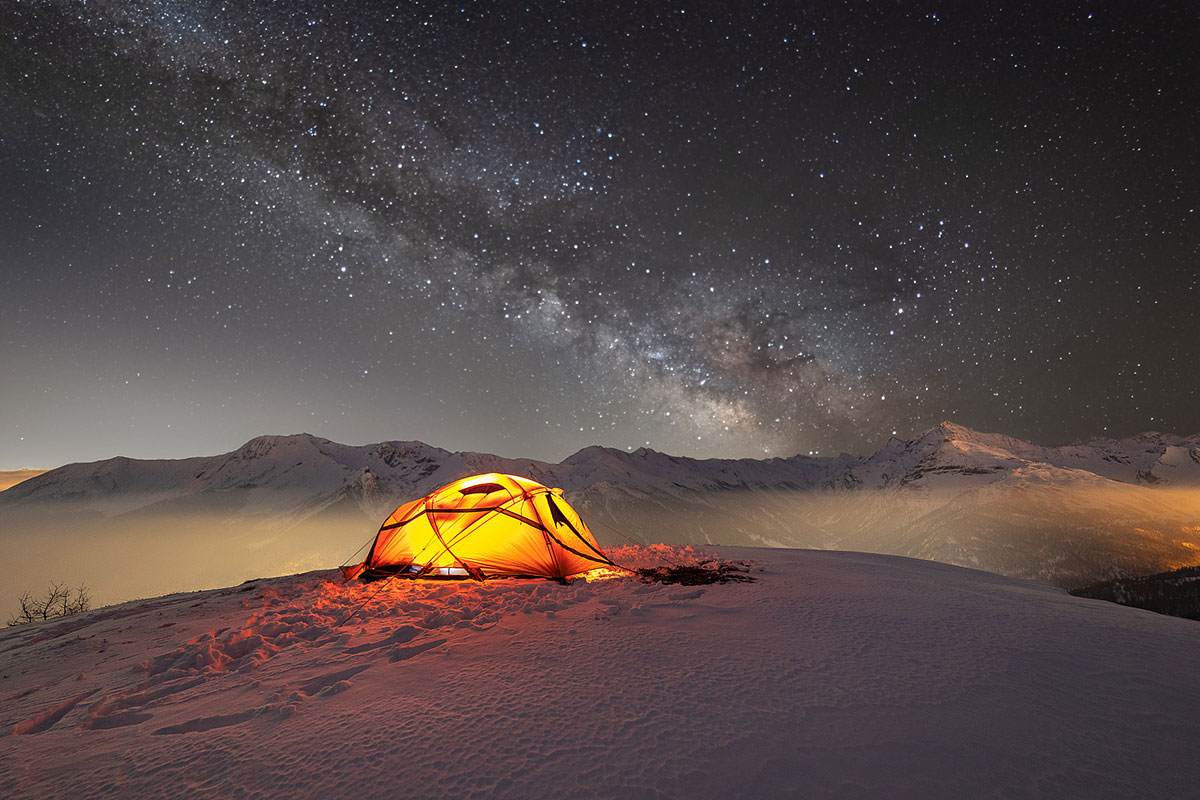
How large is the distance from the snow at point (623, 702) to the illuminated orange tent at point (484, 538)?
2003 millimetres

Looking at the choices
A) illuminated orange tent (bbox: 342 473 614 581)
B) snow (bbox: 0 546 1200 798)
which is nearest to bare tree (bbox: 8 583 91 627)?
snow (bbox: 0 546 1200 798)

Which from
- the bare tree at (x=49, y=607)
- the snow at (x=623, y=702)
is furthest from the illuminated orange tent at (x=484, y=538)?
the bare tree at (x=49, y=607)

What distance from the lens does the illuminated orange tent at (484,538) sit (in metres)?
8.66

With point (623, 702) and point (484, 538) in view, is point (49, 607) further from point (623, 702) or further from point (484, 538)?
point (623, 702)

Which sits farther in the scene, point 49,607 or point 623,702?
point 49,607

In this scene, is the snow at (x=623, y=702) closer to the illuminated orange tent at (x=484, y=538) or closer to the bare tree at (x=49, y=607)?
the illuminated orange tent at (x=484, y=538)

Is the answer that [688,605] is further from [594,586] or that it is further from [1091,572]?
[1091,572]

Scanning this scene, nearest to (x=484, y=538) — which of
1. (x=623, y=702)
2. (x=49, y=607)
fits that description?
(x=623, y=702)

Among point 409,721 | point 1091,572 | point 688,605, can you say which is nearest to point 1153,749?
point 688,605

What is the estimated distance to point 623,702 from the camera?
11.5 ft

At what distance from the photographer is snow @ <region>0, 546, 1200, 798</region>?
263 cm

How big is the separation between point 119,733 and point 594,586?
17.7 feet

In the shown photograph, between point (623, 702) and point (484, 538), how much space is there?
233 inches

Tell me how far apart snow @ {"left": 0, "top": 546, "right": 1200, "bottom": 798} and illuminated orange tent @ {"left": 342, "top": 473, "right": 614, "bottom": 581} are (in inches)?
78.8
